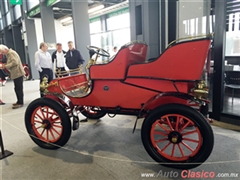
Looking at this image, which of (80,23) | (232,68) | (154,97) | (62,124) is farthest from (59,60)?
(232,68)

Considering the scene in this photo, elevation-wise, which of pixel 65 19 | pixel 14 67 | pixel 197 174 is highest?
pixel 65 19

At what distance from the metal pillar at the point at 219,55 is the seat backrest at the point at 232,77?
15.3 inches

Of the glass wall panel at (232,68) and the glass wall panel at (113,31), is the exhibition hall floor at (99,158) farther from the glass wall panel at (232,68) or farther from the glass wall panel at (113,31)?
the glass wall panel at (113,31)

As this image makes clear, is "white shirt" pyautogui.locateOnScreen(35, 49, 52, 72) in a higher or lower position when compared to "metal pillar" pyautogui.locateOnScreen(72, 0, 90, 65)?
lower

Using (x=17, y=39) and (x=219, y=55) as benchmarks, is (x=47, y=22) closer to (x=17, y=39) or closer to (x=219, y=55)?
(x=17, y=39)

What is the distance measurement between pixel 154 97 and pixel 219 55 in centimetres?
169

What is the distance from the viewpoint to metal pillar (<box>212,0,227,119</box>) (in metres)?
2.89

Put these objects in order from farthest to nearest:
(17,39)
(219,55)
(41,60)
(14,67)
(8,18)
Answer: (8,18) < (17,39) < (41,60) < (14,67) < (219,55)

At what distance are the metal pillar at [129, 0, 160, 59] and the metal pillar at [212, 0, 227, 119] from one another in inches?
43.0

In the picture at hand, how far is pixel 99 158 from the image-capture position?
2.21 m

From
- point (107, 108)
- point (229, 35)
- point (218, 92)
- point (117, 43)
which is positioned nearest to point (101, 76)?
point (107, 108)

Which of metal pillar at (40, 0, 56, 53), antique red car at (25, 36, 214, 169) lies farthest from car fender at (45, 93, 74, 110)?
metal pillar at (40, 0, 56, 53)

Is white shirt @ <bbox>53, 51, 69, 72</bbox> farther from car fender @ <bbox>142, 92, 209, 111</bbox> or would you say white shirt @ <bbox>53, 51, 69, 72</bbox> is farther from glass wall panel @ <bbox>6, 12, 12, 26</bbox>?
glass wall panel @ <bbox>6, 12, 12, 26</bbox>

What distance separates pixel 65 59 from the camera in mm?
5035
